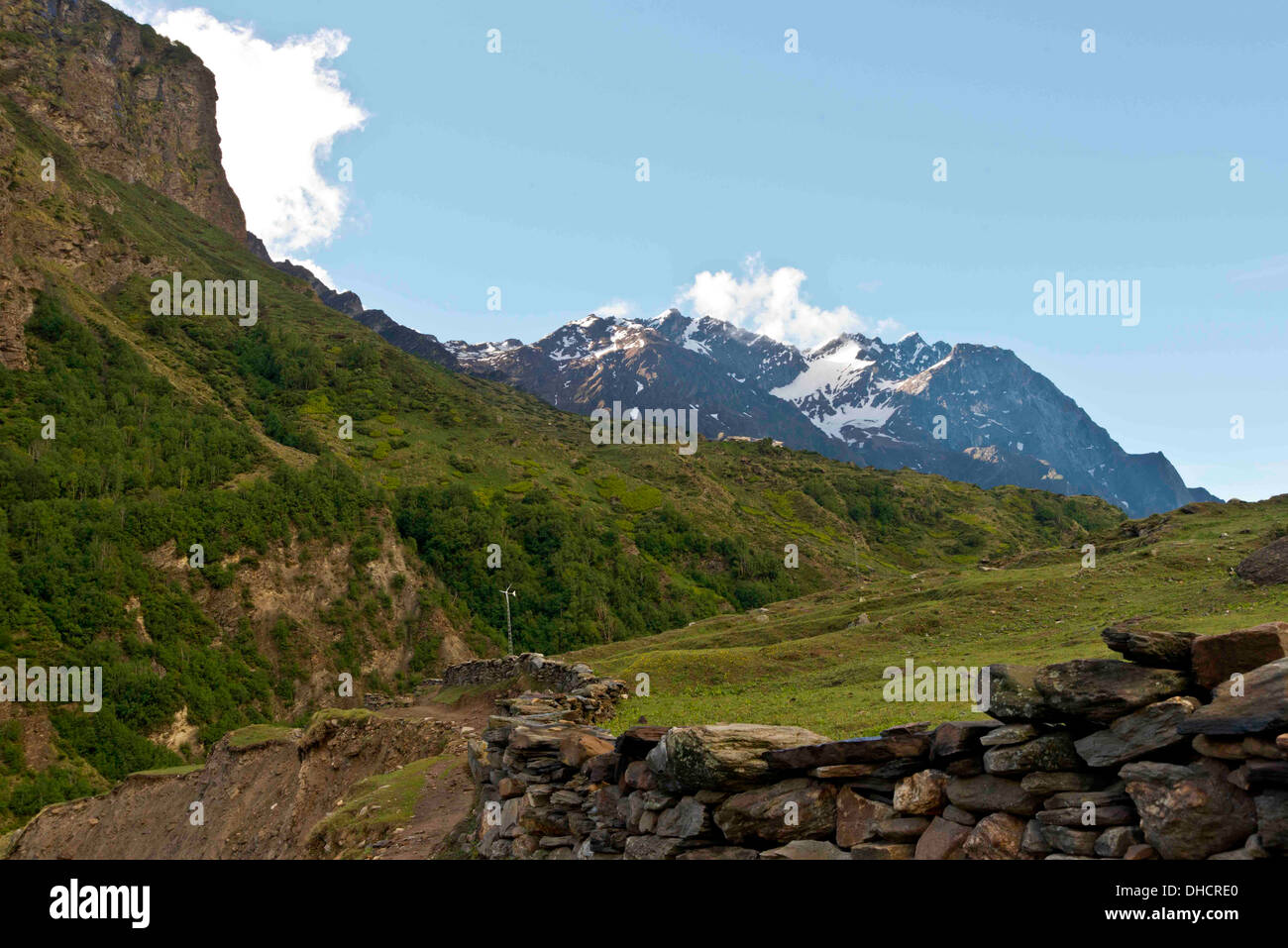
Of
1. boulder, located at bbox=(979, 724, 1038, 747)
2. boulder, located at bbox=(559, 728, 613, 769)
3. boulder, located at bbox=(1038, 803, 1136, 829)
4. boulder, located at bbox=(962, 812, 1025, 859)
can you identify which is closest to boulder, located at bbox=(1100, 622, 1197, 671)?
boulder, located at bbox=(979, 724, 1038, 747)

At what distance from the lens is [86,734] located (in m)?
81.2

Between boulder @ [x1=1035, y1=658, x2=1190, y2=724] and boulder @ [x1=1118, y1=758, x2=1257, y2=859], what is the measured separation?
2.74 ft

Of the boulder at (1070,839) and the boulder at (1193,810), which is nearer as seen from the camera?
the boulder at (1193,810)

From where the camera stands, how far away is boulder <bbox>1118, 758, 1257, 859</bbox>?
8.61 metres

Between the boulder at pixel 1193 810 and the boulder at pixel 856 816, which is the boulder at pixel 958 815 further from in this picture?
the boulder at pixel 1193 810

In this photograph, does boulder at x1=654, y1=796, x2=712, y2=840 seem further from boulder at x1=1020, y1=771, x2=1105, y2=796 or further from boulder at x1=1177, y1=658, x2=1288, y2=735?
boulder at x1=1177, y1=658, x2=1288, y2=735

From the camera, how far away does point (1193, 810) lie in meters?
8.73

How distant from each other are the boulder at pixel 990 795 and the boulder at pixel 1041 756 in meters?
0.26

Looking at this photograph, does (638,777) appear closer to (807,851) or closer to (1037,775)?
(807,851)

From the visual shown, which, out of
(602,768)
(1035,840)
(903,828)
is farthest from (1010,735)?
(602,768)

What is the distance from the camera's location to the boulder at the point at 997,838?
10.2m

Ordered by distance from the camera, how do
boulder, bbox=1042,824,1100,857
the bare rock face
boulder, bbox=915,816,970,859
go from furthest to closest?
the bare rock face
boulder, bbox=915,816,970,859
boulder, bbox=1042,824,1100,857

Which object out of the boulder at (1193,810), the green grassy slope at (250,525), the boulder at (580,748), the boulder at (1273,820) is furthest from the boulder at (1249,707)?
the green grassy slope at (250,525)
